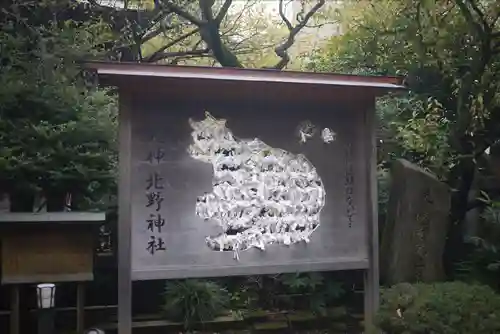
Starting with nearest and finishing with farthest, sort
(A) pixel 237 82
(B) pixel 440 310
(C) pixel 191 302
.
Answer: (B) pixel 440 310 < (A) pixel 237 82 < (C) pixel 191 302

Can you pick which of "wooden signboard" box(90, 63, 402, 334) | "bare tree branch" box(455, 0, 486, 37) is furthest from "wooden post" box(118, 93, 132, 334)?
"bare tree branch" box(455, 0, 486, 37)

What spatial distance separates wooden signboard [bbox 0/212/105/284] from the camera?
6.40 meters

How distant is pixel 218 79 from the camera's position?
599cm

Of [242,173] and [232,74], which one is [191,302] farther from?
[232,74]

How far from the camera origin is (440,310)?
18.9 ft

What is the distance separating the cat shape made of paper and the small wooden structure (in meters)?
1.46

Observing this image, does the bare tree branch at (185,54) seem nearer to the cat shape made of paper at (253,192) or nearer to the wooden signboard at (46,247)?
the cat shape made of paper at (253,192)

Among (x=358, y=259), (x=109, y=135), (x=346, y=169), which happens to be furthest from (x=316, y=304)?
(x=109, y=135)

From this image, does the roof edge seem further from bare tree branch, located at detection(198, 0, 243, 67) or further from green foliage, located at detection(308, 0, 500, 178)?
bare tree branch, located at detection(198, 0, 243, 67)

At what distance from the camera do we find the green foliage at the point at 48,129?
758 centimetres

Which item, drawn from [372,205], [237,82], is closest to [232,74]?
[237,82]

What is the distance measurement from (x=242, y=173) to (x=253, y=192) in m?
0.26

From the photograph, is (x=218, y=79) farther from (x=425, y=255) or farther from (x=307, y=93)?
(x=425, y=255)

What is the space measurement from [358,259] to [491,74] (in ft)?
11.7
